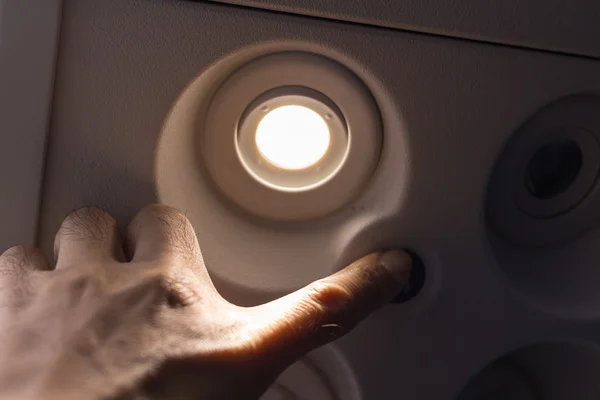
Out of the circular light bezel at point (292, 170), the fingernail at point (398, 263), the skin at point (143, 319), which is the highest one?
the circular light bezel at point (292, 170)

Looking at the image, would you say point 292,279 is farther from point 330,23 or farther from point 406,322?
point 330,23

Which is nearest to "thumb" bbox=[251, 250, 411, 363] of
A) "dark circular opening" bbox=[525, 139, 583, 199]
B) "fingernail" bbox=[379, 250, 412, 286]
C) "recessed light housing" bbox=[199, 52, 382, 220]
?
"fingernail" bbox=[379, 250, 412, 286]

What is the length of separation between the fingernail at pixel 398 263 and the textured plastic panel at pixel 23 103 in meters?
0.39

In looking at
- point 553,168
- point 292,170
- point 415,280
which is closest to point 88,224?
point 292,170

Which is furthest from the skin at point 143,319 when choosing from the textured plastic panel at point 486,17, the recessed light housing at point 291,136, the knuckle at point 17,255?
the textured plastic panel at point 486,17

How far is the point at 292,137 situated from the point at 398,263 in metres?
0.21

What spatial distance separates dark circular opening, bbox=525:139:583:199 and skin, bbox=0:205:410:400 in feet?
0.96

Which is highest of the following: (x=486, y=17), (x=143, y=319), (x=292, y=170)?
(x=486, y=17)

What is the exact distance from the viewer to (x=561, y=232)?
2.71ft

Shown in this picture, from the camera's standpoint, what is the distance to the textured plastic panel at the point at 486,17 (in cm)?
61

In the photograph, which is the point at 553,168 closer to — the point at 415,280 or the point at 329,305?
the point at 415,280

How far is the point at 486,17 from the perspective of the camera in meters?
0.63

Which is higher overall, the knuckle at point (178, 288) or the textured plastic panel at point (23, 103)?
the textured plastic panel at point (23, 103)

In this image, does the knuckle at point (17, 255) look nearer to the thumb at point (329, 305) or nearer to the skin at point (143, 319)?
the skin at point (143, 319)
